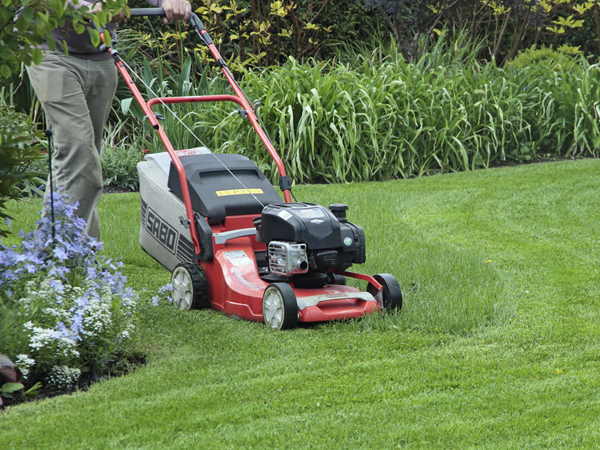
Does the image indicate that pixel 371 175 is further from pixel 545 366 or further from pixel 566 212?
pixel 545 366

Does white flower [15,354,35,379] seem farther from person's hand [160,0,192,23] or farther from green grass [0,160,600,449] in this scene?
person's hand [160,0,192,23]

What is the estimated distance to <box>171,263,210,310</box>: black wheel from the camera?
3643mm

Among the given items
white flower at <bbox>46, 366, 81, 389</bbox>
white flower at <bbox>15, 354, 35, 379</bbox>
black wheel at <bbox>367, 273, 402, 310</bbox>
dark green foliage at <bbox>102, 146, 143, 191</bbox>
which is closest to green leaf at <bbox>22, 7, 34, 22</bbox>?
white flower at <bbox>15, 354, 35, 379</bbox>

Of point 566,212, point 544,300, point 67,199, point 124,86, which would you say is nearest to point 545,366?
point 544,300

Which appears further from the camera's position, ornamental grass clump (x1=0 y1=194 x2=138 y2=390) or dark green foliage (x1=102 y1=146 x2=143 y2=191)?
dark green foliage (x1=102 y1=146 x2=143 y2=191)

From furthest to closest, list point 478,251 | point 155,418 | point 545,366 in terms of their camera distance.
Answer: point 478,251, point 545,366, point 155,418

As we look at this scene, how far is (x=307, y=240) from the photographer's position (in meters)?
3.24

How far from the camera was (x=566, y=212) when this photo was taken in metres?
5.50

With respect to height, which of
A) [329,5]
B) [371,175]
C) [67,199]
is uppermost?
[329,5]

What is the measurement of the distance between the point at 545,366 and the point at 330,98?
15.2ft

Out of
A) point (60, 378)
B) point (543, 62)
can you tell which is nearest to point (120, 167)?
point (60, 378)

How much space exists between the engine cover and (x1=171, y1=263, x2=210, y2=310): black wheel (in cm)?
47

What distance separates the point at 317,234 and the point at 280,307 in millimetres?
367

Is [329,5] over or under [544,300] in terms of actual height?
over
